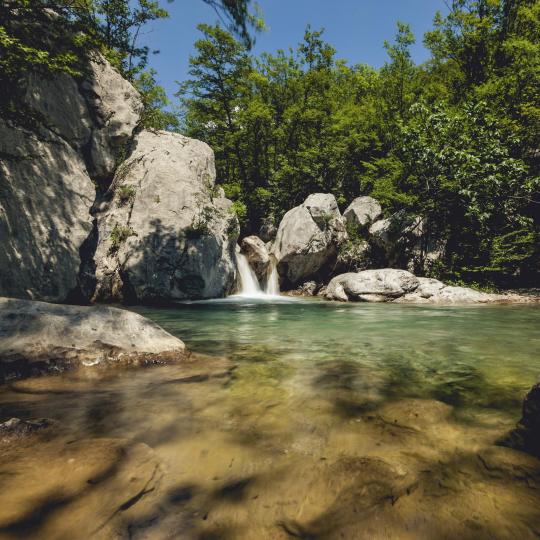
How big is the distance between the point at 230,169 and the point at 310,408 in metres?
25.6

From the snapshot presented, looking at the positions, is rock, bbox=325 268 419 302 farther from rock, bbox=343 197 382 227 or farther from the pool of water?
the pool of water

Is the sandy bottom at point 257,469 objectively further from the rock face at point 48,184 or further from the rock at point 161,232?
the rock at point 161,232

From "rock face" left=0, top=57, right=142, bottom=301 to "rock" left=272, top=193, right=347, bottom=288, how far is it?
409 inches

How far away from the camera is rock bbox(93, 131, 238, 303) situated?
13.0m

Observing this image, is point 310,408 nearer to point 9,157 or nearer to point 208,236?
point 9,157

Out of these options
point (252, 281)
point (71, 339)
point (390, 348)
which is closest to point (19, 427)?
point (71, 339)

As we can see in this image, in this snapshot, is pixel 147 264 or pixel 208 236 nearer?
pixel 147 264

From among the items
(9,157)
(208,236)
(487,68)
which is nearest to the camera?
(9,157)

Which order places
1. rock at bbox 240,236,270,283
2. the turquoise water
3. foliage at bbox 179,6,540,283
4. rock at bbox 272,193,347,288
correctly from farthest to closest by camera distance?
rock at bbox 240,236,270,283 < rock at bbox 272,193,347,288 < foliage at bbox 179,6,540,283 < the turquoise water

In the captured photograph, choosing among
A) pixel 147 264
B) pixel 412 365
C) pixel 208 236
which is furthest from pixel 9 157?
pixel 412 365

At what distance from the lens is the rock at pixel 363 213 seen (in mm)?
20234

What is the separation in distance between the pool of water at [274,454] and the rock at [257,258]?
14.3 meters

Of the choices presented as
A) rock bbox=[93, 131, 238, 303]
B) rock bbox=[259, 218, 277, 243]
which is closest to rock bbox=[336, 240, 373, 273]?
rock bbox=[259, 218, 277, 243]

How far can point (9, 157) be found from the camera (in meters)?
8.91
